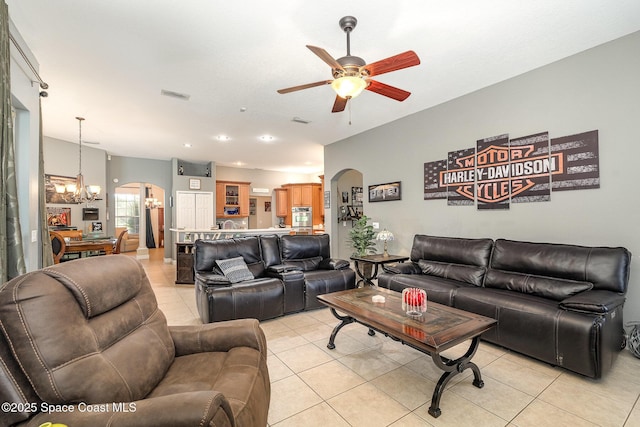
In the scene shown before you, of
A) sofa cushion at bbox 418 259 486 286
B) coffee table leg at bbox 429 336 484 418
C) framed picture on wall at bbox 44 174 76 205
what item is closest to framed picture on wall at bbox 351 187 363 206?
sofa cushion at bbox 418 259 486 286

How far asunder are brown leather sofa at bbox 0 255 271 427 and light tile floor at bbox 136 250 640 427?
0.63m

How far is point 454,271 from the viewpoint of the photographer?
3.63m

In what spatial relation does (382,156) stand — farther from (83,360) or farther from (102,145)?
(102,145)

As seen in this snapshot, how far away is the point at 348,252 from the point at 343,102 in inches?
189

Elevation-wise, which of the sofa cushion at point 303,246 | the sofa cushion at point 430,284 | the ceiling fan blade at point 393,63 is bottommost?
the sofa cushion at point 430,284

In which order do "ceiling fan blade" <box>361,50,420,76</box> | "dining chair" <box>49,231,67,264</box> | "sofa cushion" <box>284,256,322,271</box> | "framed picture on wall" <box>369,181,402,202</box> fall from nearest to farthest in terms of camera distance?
→ "ceiling fan blade" <box>361,50,420,76</box>, "dining chair" <box>49,231,67,264</box>, "sofa cushion" <box>284,256,322,271</box>, "framed picture on wall" <box>369,181,402,202</box>

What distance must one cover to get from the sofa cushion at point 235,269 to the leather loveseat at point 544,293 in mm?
1990

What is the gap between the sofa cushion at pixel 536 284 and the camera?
2670 mm

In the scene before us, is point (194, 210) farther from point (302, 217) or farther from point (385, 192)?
point (385, 192)

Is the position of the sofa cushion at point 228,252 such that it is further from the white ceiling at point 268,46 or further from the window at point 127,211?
the window at point 127,211

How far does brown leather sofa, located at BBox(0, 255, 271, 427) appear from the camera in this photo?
1005 millimetres

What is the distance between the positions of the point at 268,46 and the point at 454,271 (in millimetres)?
3338

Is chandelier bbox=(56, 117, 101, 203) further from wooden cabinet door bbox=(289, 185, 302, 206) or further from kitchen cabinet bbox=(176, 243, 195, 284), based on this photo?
wooden cabinet door bbox=(289, 185, 302, 206)

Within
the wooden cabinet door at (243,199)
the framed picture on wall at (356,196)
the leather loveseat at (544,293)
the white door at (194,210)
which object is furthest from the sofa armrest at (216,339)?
the wooden cabinet door at (243,199)
